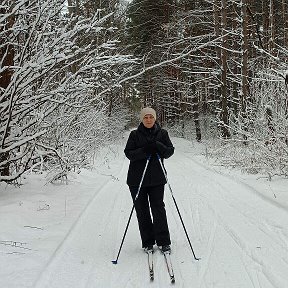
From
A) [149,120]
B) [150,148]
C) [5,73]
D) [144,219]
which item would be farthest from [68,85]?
[144,219]

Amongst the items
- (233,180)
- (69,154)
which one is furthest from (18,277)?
(233,180)

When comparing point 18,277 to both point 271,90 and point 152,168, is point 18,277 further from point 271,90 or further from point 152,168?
point 271,90

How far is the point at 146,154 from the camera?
214 inches

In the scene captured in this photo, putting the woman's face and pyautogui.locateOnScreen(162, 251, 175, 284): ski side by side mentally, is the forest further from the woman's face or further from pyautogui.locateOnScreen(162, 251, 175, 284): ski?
pyautogui.locateOnScreen(162, 251, 175, 284): ski

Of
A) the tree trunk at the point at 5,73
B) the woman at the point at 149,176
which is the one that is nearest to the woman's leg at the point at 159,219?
the woman at the point at 149,176

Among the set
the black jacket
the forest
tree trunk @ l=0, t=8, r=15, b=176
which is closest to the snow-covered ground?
tree trunk @ l=0, t=8, r=15, b=176

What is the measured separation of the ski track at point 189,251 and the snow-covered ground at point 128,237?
0.04ft

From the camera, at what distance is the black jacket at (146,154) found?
17.8 ft

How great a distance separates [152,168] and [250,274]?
1858mm

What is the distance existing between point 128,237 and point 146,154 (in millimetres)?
1580

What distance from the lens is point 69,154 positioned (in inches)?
402

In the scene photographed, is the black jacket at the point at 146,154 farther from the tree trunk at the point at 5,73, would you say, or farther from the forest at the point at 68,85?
the tree trunk at the point at 5,73

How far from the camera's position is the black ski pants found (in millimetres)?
5371

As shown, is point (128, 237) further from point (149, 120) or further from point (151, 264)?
point (149, 120)
